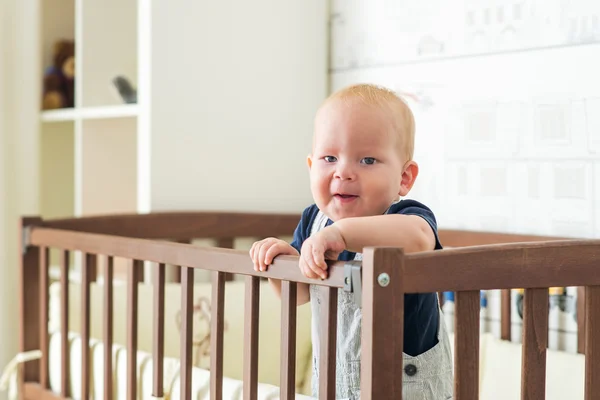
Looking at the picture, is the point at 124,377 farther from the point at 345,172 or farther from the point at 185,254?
the point at 345,172

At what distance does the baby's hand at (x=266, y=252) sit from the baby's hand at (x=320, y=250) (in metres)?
0.08

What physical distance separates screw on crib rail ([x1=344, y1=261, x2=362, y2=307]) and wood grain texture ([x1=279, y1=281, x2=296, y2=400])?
134 millimetres

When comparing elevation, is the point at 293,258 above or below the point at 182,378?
above

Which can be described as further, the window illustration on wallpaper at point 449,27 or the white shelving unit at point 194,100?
the white shelving unit at point 194,100

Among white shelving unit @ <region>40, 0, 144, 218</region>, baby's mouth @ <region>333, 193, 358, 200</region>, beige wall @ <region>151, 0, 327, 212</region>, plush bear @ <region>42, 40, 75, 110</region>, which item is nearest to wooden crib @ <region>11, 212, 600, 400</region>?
baby's mouth @ <region>333, 193, 358, 200</region>

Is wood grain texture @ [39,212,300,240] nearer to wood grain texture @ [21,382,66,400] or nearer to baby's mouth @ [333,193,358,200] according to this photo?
wood grain texture @ [21,382,66,400]

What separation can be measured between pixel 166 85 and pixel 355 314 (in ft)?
A: 3.14

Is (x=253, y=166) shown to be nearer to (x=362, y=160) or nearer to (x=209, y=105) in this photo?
(x=209, y=105)


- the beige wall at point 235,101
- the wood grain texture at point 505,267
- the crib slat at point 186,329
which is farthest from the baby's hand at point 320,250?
the beige wall at point 235,101

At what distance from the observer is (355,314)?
1.10 metres

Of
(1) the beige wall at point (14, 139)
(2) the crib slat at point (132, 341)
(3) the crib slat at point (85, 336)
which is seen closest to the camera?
(2) the crib slat at point (132, 341)

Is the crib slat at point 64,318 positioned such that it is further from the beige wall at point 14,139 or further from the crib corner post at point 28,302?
the beige wall at point 14,139

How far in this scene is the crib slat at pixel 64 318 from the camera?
1.63 meters

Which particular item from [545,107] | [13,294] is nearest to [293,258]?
[545,107]
